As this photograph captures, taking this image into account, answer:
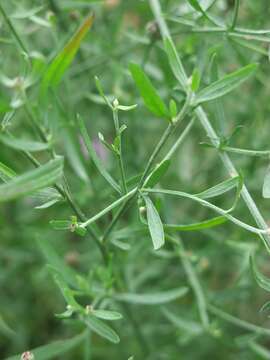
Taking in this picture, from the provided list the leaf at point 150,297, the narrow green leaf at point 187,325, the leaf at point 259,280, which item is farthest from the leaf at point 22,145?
the narrow green leaf at point 187,325

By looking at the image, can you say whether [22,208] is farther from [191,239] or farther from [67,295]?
[67,295]

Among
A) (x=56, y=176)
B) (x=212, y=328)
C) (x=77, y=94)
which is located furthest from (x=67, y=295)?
(x=77, y=94)

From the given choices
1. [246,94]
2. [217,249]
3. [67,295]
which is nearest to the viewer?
[67,295]

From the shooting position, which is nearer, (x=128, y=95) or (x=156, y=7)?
(x=156, y=7)

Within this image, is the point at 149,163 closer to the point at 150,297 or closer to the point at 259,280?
the point at 259,280

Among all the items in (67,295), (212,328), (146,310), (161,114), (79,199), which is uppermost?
(161,114)

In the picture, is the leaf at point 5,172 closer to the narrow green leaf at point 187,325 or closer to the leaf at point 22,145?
the leaf at point 22,145
